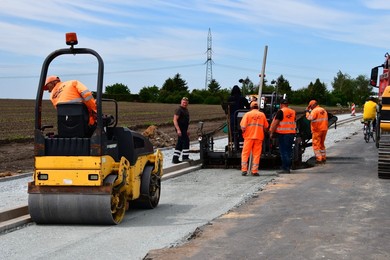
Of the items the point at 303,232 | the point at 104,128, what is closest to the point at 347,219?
the point at 303,232

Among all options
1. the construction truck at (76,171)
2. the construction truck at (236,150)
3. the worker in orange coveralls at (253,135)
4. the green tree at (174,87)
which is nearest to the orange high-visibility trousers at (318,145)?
the construction truck at (236,150)

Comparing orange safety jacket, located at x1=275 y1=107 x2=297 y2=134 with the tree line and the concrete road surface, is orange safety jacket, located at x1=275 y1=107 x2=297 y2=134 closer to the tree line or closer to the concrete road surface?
the concrete road surface

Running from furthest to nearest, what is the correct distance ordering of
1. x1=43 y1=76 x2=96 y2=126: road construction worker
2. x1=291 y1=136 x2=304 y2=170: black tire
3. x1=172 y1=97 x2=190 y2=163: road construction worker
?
x1=172 y1=97 x2=190 y2=163: road construction worker < x1=291 y1=136 x2=304 y2=170: black tire < x1=43 y1=76 x2=96 y2=126: road construction worker

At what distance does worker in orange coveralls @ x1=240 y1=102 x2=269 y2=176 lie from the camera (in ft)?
47.9

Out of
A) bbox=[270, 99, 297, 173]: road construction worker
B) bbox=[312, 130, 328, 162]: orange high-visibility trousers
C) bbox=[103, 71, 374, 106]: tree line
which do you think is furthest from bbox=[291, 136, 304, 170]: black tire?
bbox=[103, 71, 374, 106]: tree line

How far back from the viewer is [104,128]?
8.84 m

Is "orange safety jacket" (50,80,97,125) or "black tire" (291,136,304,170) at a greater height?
"orange safety jacket" (50,80,97,125)

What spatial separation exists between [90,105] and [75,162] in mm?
804

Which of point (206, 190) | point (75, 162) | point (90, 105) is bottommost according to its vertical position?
point (206, 190)

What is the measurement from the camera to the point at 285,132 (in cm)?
1511

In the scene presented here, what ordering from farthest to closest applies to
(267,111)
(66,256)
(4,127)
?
(4,127) < (267,111) < (66,256)

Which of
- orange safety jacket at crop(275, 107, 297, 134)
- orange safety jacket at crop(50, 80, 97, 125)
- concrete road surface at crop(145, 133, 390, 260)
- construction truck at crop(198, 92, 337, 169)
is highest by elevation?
orange safety jacket at crop(50, 80, 97, 125)

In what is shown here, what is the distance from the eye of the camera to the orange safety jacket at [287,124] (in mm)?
15141

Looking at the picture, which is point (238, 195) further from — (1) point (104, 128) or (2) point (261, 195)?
(1) point (104, 128)
